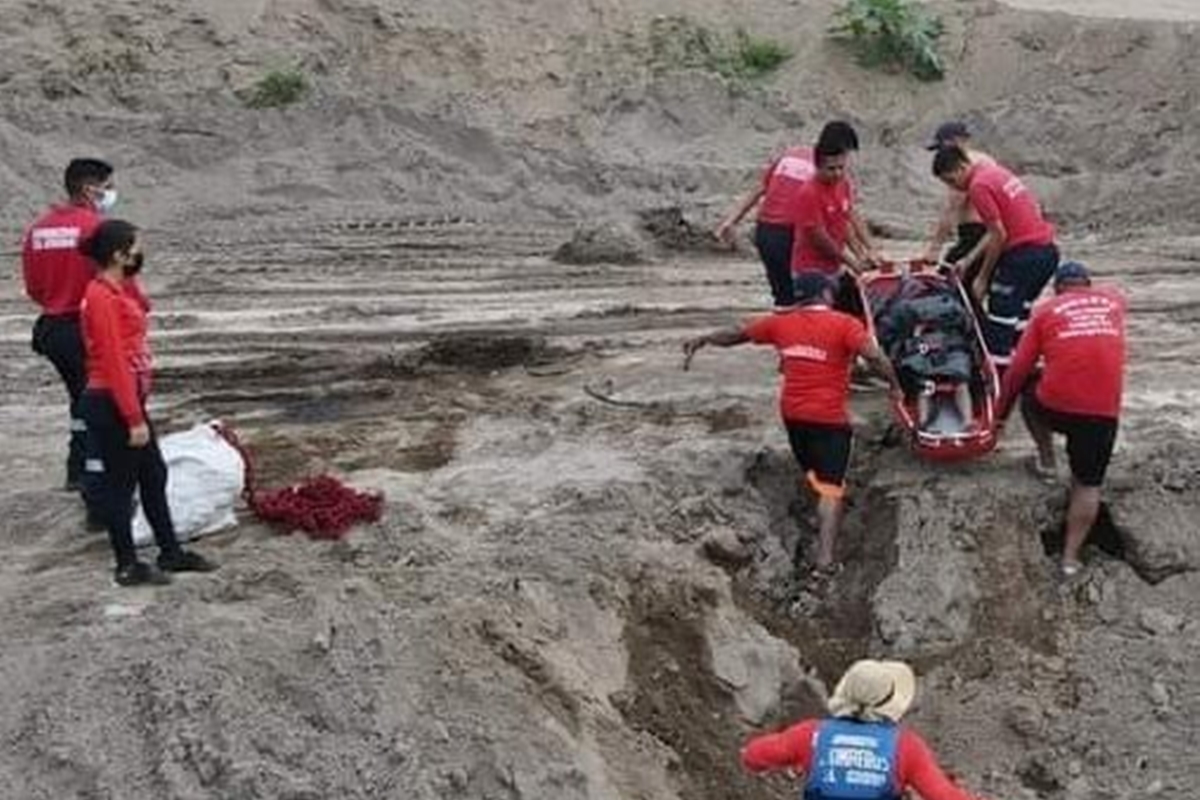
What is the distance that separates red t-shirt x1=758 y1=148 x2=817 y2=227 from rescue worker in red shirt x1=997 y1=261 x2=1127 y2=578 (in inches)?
77.4

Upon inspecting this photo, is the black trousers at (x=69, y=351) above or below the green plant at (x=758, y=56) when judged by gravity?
above

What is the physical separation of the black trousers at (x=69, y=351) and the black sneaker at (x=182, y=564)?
3.16 feet

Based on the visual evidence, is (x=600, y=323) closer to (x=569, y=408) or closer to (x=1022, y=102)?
(x=569, y=408)

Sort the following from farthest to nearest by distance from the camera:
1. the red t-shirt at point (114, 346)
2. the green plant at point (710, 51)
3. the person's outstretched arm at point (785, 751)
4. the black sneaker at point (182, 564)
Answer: the green plant at point (710, 51) → the black sneaker at point (182, 564) → the red t-shirt at point (114, 346) → the person's outstretched arm at point (785, 751)

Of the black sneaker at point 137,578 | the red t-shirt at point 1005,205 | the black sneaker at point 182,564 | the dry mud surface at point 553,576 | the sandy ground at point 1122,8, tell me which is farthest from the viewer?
the sandy ground at point 1122,8

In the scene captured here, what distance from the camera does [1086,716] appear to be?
1078 centimetres

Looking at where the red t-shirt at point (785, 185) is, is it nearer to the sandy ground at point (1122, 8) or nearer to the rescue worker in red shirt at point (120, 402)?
the rescue worker in red shirt at point (120, 402)

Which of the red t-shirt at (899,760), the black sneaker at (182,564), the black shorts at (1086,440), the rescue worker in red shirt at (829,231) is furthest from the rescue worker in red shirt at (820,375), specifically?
the red t-shirt at (899,760)

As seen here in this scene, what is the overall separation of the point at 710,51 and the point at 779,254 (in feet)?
37.0

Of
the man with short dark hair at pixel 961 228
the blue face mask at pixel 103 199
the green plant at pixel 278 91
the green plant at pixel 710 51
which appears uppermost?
the blue face mask at pixel 103 199

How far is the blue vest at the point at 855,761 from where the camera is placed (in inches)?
290

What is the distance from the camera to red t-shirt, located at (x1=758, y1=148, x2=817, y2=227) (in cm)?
1277

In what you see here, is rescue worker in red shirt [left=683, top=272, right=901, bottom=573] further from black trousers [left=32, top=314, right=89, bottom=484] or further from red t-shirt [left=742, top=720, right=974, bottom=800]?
red t-shirt [left=742, top=720, right=974, bottom=800]

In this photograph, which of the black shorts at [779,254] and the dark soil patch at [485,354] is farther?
the dark soil patch at [485,354]
